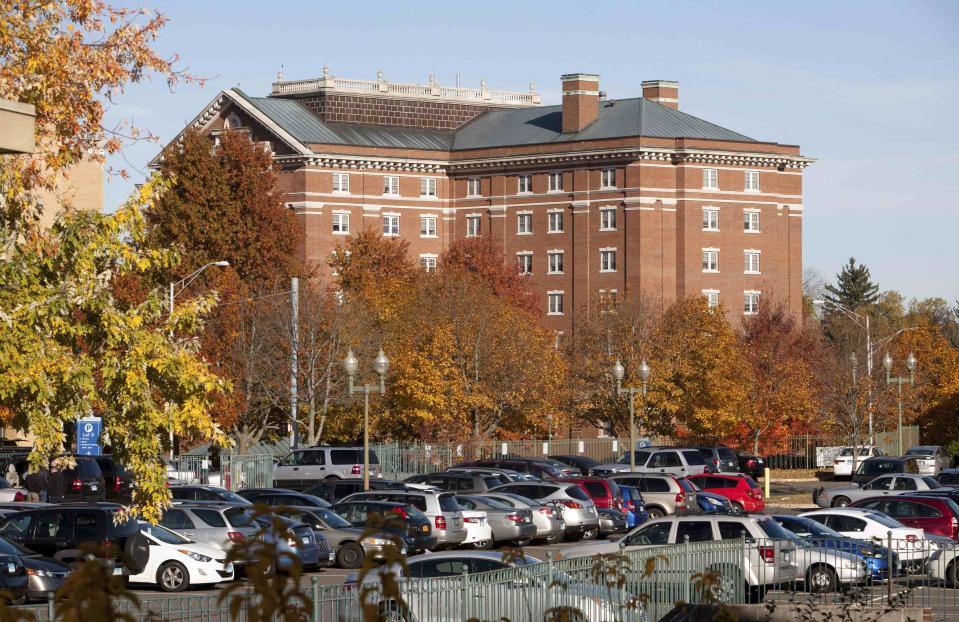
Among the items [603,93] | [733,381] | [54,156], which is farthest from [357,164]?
[54,156]

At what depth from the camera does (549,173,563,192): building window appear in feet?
339

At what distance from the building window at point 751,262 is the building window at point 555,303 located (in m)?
12.2

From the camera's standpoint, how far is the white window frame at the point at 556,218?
10275cm

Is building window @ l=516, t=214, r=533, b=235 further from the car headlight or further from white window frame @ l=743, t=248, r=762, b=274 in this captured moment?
the car headlight

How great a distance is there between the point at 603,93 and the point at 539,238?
14.9m

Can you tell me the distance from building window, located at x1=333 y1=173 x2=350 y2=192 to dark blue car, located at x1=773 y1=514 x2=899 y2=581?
7486cm

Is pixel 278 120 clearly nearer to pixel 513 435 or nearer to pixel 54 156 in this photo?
pixel 513 435

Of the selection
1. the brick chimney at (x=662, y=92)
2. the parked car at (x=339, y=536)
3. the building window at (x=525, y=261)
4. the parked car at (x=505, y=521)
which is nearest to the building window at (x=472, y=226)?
the building window at (x=525, y=261)

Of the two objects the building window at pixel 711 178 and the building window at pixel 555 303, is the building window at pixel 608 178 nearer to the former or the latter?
the building window at pixel 711 178

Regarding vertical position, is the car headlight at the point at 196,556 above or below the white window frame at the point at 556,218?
below

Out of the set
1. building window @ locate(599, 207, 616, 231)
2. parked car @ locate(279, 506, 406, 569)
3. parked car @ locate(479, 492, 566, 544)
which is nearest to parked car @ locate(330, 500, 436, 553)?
parked car @ locate(279, 506, 406, 569)

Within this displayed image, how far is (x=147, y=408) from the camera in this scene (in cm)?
1892

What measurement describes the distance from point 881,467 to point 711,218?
4752 centimetres

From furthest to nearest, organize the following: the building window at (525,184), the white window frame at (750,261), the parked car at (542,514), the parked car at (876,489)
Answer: the building window at (525,184) < the white window frame at (750,261) < the parked car at (876,489) < the parked car at (542,514)
